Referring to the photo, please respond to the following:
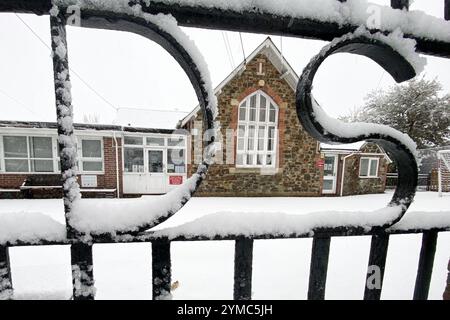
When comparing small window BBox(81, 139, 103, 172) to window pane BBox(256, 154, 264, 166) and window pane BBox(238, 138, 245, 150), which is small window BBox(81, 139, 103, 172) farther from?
window pane BBox(256, 154, 264, 166)

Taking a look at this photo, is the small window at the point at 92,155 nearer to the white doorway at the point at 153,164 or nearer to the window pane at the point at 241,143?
the white doorway at the point at 153,164

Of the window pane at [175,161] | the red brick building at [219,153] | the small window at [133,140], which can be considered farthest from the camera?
the window pane at [175,161]

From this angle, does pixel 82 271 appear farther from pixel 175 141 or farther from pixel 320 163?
pixel 320 163

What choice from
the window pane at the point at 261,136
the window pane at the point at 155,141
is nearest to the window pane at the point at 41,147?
the window pane at the point at 155,141

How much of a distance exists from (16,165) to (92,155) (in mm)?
3209

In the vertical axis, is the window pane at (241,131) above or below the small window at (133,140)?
above

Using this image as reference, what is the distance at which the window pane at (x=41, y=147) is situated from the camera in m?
10.2

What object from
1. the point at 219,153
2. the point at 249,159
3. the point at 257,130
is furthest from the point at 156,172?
the point at 257,130

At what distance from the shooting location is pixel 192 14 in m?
0.43

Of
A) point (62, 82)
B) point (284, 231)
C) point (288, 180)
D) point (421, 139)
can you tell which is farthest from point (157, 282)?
point (421, 139)

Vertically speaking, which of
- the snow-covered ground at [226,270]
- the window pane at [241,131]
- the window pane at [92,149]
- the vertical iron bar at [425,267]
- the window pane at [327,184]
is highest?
the window pane at [241,131]

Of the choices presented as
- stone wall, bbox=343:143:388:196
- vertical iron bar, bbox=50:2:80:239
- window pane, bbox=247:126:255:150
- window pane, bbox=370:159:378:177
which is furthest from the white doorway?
vertical iron bar, bbox=50:2:80:239

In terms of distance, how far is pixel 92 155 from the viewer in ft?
34.5
